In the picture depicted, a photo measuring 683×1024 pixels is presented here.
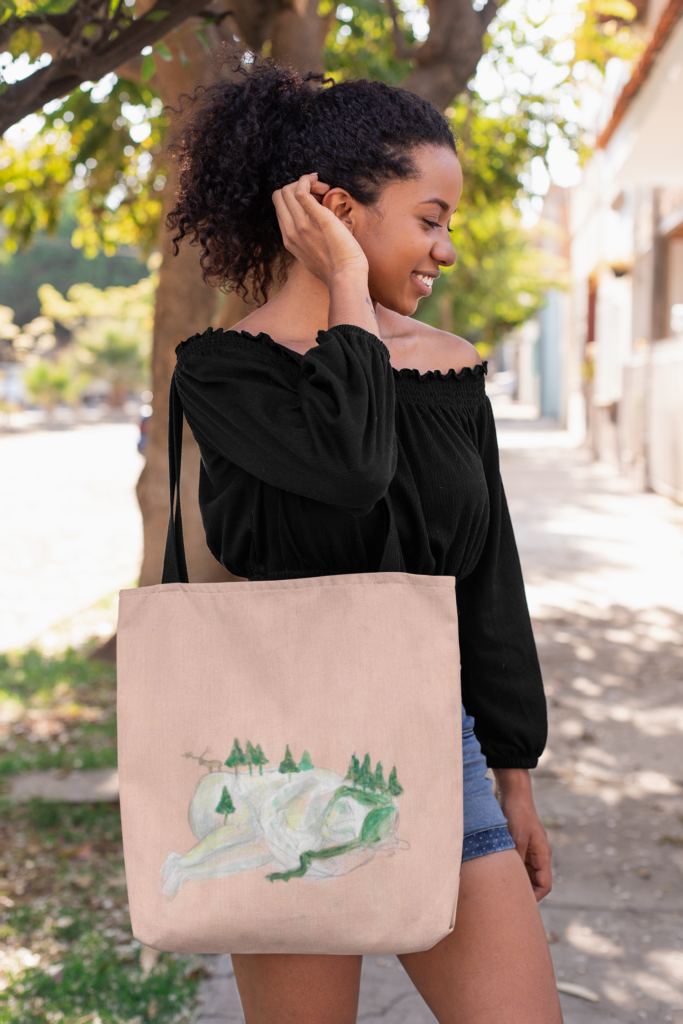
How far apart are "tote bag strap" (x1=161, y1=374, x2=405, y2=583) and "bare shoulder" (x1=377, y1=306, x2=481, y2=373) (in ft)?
0.98

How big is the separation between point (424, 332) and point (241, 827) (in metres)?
0.88

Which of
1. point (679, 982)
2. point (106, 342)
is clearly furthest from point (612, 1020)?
point (106, 342)

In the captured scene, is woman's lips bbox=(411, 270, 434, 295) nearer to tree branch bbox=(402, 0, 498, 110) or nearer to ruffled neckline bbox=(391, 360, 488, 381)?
ruffled neckline bbox=(391, 360, 488, 381)

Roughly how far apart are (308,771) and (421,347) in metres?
0.76

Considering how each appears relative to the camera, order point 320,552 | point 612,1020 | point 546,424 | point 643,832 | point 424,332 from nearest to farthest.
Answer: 1. point 320,552
2. point 424,332
3. point 612,1020
4. point 643,832
5. point 546,424

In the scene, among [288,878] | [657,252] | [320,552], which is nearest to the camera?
[288,878]

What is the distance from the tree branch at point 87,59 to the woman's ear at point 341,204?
1.20 meters

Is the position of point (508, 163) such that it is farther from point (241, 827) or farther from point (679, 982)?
point (241, 827)

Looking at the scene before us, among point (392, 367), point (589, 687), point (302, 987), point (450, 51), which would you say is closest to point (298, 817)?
point (302, 987)

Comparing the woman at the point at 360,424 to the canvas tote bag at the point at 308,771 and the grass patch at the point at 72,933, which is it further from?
the grass patch at the point at 72,933

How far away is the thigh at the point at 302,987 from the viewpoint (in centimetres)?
145

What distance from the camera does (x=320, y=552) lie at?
1.51m

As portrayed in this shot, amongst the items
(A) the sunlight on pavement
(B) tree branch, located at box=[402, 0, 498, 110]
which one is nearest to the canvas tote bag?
(A) the sunlight on pavement

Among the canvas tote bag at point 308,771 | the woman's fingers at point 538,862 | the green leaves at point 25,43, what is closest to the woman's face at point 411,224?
the canvas tote bag at point 308,771
